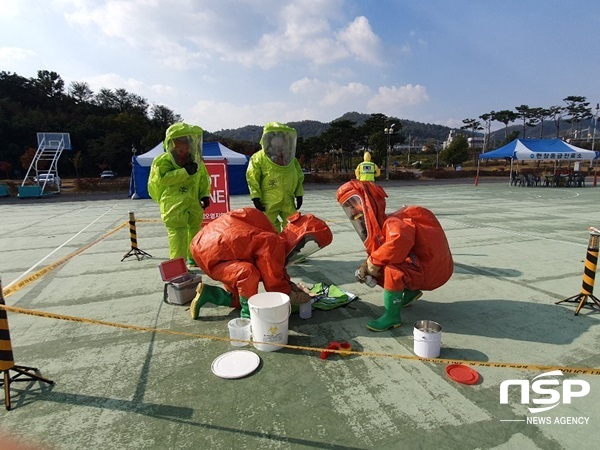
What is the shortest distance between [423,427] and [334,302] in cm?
192

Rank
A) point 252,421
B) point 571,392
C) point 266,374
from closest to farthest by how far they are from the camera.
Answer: point 252,421 → point 571,392 → point 266,374

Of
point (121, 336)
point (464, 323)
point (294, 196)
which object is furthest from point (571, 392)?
point (294, 196)

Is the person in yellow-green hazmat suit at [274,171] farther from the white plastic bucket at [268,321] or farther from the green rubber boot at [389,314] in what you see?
the green rubber boot at [389,314]

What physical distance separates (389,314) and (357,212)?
1.11m

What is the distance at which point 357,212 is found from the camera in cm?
367

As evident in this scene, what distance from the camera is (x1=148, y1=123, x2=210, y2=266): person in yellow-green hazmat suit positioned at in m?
5.18

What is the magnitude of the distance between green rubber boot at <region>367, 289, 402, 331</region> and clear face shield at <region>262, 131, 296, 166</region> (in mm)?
2960

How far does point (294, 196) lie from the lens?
234 inches

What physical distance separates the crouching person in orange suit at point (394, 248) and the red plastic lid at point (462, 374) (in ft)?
2.60

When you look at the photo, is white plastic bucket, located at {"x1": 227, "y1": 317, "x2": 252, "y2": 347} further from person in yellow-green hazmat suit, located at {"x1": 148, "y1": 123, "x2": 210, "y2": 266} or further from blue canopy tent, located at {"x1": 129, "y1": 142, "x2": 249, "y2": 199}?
blue canopy tent, located at {"x1": 129, "y1": 142, "x2": 249, "y2": 199}

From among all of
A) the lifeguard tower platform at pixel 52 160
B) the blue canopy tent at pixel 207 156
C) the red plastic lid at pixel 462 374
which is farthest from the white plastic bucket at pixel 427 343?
the lifeguard tower platform at pixel 52 160

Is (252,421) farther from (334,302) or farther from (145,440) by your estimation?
(334,302)

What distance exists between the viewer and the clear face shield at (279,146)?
5410 millimetres

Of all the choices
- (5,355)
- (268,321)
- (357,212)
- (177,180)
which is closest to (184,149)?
(177,180)
